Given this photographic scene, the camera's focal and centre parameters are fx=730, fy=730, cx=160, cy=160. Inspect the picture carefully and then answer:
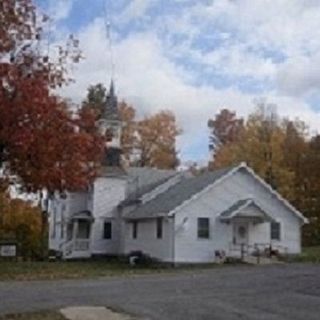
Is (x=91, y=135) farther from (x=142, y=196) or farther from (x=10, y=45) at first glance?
(x=142, y=196)

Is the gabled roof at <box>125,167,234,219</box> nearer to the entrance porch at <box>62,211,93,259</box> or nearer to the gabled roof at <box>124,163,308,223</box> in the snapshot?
the gabled roof at <box>124,163,308,223</box>

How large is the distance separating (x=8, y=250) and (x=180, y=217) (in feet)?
43.1

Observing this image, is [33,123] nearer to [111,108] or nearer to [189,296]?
[189,296]

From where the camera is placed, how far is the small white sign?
159 feet

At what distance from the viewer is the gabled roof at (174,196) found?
44031 mm

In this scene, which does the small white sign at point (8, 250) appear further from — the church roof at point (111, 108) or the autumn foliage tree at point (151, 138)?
the autumn foliage tree at point (151, 138)

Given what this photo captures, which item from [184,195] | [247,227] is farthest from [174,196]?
[247,227]

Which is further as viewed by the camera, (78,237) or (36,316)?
A: (78,237)

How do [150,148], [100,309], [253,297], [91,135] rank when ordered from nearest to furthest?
[91,135] → [100,309] → [253,297] → [150,148]

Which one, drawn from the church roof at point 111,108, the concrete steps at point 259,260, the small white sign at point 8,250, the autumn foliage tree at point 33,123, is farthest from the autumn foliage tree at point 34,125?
the church roof at point 111,108

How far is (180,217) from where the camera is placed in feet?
141

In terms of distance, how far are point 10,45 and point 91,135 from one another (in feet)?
8.28

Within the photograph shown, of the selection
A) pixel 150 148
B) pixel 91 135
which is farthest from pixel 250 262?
pixel 150 148

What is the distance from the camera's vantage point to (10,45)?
14211 millimetres
